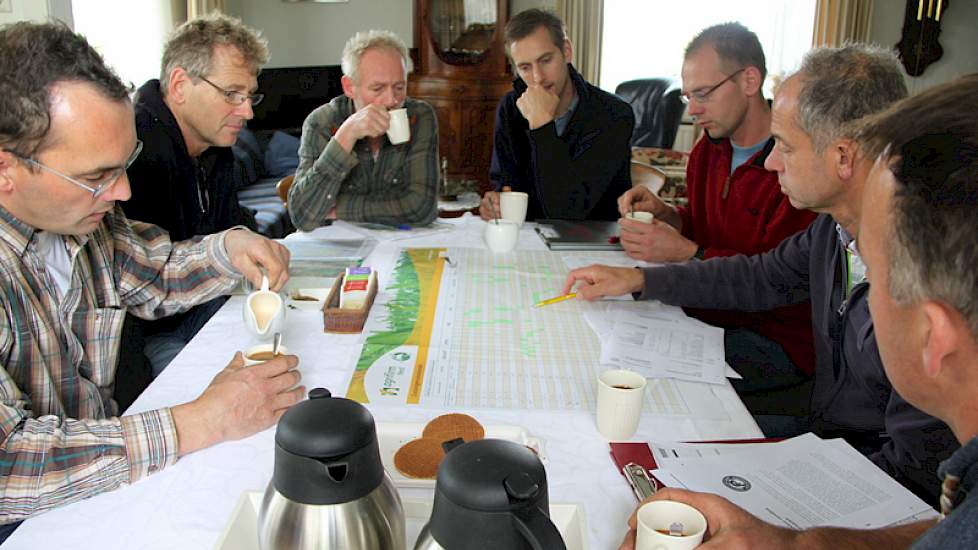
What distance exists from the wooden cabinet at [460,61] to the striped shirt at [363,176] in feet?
9.01

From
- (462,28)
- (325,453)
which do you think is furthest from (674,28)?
(325,453)

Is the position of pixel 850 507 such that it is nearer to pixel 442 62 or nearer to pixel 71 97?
pixel 71 97

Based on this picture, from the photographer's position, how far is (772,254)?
1788 millimetres

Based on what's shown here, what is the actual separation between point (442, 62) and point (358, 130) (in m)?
3.21

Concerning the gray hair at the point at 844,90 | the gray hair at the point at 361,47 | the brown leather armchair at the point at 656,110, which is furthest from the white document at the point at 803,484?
the brown leather armchair at the point at 656,110

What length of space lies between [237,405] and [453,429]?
1.06 feet

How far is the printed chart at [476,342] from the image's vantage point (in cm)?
121

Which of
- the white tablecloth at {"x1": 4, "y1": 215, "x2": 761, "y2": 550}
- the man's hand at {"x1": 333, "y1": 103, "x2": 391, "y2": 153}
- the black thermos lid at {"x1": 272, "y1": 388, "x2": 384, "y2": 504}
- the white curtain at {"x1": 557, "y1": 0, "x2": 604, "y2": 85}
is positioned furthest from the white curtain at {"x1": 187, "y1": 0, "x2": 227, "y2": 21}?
the black thermos lid at {"x1": 272, "y1": 388, "x2": 384, "y2": 504}

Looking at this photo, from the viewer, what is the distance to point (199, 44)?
80.5 inches

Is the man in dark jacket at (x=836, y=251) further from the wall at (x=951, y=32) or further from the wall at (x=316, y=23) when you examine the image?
the wall at (x=951, y=32)

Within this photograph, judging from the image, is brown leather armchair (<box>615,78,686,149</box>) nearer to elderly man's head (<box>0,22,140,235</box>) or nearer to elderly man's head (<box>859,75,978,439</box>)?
elderly man's head (<box>0,22,140,235</box>)

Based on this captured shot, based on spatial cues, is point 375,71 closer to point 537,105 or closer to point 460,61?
point 537,105

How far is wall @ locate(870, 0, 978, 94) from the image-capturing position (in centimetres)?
552

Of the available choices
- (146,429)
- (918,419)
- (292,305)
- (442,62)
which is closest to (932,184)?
(918,419)
